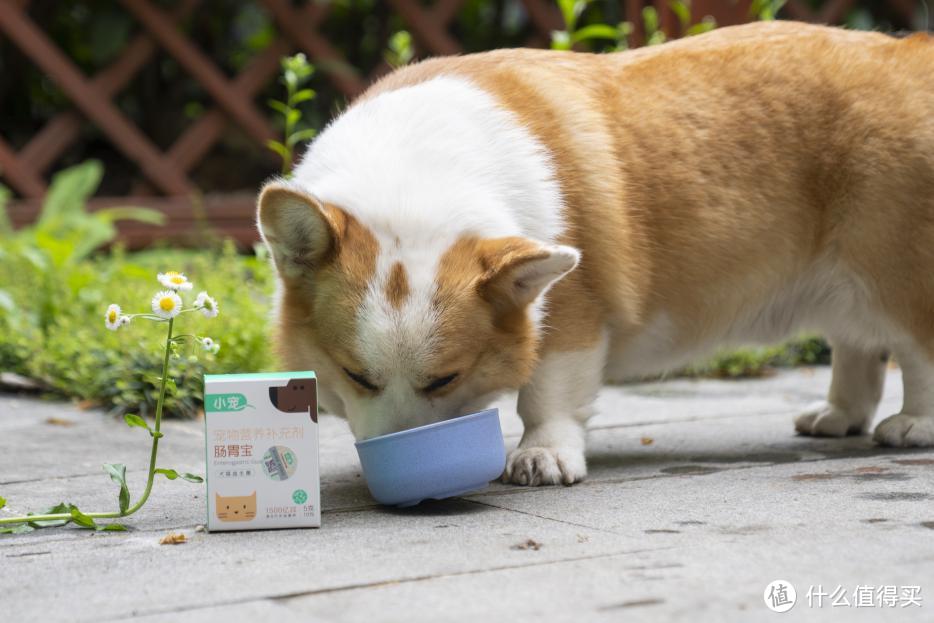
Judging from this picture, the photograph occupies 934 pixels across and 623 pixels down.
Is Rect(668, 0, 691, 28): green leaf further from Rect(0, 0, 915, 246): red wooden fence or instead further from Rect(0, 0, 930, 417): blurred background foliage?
Rect(0, 0, 915, 246): red wooden fence

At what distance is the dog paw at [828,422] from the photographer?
3.68m

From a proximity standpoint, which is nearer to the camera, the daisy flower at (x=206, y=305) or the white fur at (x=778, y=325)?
the daisy flower at (x=206, y=305)

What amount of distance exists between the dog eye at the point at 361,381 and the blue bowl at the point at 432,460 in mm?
119

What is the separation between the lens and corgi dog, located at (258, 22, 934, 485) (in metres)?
2.64

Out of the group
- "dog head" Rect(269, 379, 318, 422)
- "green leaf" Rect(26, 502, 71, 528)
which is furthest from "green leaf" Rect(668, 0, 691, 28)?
"green leaf" Rect(26, 502, 71, 528)

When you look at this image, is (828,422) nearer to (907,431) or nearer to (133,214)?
(907,431)

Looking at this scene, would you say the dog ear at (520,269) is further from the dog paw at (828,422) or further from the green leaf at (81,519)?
the dog paw at (828,422)

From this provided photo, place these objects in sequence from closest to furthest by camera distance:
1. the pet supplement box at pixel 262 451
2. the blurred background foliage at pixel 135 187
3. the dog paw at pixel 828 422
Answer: the pet supplement box at pixel 262 451, the dog paw at pixel 828 422, the blurred background foliage at pixel 135 187

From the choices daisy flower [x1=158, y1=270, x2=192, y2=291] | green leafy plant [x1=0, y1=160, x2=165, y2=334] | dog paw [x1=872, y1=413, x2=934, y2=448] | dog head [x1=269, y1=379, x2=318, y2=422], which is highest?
green leafy plant [x1=0, y1=160, x2=165, y2=334]

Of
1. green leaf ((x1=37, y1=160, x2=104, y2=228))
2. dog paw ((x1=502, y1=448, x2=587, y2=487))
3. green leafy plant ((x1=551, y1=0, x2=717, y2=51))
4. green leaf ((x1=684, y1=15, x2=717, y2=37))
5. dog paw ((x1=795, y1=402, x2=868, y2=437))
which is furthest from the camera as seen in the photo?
green leaf ((x1=37, y1=160, x2=104, y2=228))

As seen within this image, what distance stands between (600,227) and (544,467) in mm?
637

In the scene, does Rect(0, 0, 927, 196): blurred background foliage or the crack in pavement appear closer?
the crack in pavement

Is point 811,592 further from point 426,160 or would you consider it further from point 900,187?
point 900,187

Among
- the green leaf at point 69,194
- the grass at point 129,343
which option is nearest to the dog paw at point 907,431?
the grass at point 129,343
